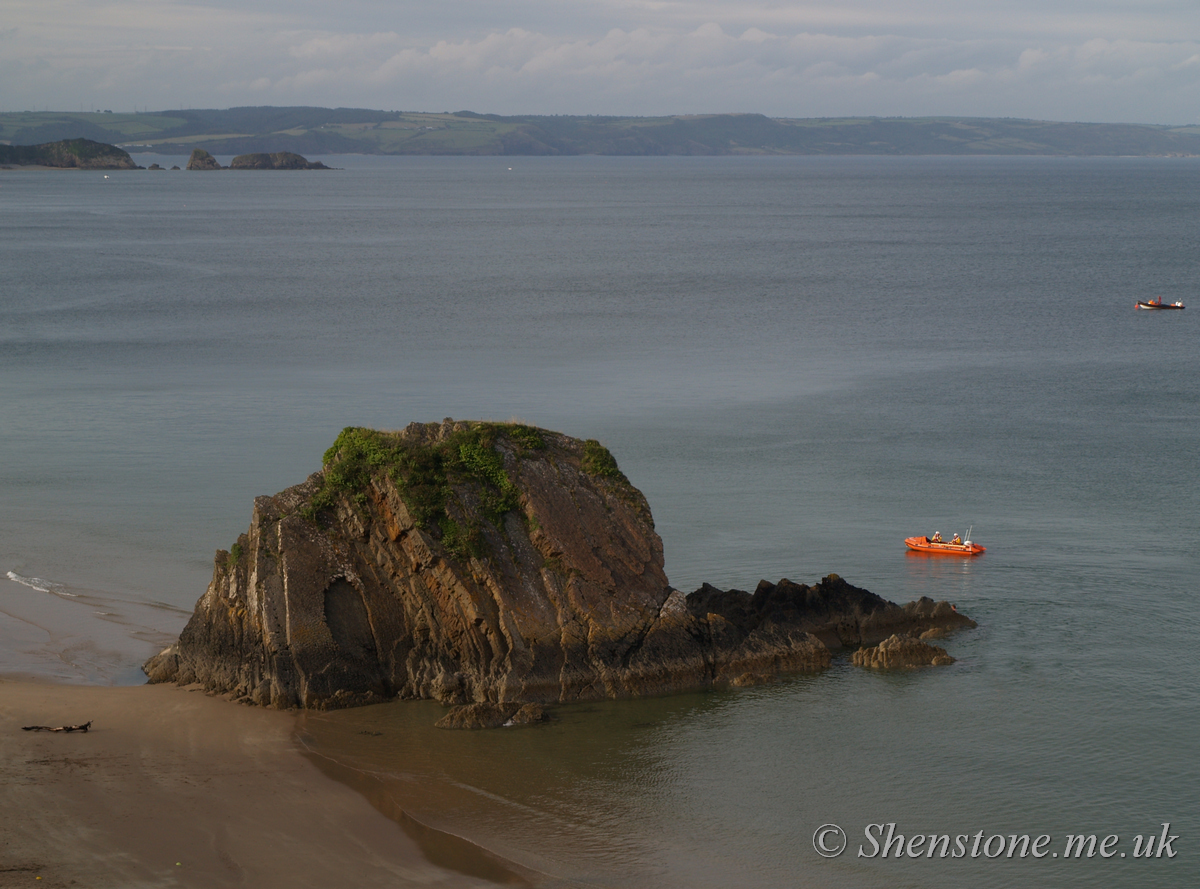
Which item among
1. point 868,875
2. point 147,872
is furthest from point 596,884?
point 147,872

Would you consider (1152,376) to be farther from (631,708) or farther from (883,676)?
(631,708)

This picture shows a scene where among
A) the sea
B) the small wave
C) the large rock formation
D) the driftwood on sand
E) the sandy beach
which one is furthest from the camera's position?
the small wave

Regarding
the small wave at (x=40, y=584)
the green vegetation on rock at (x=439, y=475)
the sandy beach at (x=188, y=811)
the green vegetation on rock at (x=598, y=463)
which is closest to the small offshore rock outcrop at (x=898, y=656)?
the green vegetation on rock at (x=598, y=463)

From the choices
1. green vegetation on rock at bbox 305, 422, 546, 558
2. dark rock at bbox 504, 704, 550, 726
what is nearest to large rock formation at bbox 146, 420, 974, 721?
green vegetation on rock at bbox 305, 422, 546, 558

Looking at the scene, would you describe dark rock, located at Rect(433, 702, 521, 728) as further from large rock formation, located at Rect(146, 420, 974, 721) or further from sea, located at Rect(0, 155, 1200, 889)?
sea, located at Rect(0, 155, 1200, 889)

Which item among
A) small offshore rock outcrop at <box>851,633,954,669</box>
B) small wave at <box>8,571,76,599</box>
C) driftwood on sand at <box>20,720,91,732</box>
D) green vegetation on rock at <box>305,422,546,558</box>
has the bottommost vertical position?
small wave at <box>8,571,76,599</box>

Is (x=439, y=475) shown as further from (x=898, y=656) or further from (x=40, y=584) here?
(x=40, y=584)

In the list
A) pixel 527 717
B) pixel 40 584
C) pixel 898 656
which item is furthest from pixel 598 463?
pixel 40 584

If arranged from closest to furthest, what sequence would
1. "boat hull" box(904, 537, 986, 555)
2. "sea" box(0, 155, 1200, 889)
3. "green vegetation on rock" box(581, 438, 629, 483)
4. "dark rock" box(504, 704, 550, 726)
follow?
"sea" box(0, 155, 1200, 889) < "dark rock" box(504, 704, 550, 726) < "green vegetation on rock" box(581, 438, 629, 483) < "boat hull" box(904, 537, 986, 555)
